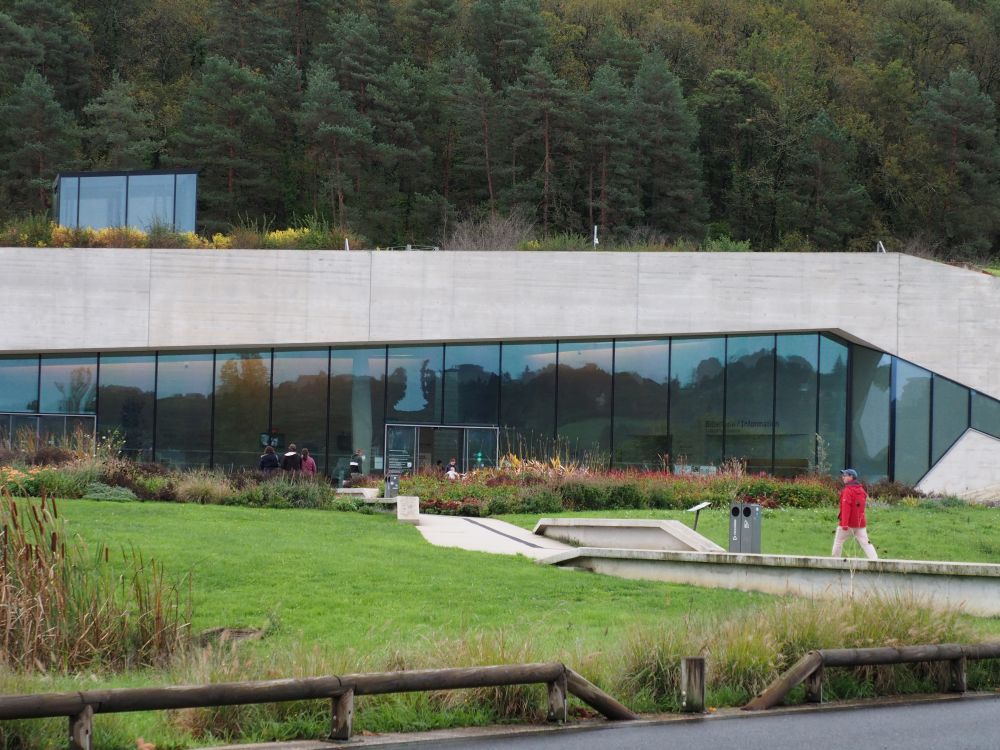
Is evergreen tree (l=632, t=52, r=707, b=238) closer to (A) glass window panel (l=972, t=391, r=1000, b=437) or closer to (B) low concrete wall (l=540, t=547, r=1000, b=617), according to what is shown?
(A) glass window panel (l=972, t=391, r=1000, b=437)

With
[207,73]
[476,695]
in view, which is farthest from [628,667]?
[207,73]

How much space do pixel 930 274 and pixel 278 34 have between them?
39798 millimetres

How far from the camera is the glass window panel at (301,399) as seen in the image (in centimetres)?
3444

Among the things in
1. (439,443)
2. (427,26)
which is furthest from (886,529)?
(427,26)

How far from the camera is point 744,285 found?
3353 cm

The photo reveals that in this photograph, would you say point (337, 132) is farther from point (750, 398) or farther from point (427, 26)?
point (750, 398)

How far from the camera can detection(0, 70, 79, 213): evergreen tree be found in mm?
55375

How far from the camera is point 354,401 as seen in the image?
34.5m

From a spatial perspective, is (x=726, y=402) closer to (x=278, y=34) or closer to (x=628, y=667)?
(x=628, y=667)

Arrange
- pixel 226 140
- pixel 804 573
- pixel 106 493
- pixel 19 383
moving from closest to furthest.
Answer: pixel 804 573 → pixel 106 493 → pixel 19 383 → pixel 226 140

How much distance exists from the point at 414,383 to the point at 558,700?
25.7 m

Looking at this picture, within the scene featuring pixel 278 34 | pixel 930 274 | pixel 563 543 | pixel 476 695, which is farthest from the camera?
pixel 278 34

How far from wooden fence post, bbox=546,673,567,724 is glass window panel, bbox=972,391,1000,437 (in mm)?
27024

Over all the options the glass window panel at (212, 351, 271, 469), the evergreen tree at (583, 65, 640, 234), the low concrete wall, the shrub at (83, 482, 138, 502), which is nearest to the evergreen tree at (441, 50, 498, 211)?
the evergreen tree at (583, 65, 640, 234)
